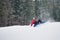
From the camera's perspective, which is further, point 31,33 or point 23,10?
point 23,10

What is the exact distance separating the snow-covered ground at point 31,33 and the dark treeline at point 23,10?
155 millimetres

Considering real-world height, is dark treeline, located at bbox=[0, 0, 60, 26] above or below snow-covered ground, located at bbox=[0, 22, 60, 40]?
above

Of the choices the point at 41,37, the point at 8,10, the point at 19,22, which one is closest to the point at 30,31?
the point at 41,37

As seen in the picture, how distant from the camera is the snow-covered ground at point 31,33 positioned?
1.26m

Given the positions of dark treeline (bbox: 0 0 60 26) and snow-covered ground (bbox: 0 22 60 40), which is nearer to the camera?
snow-covered ground (bbox: 0 22 60 40)

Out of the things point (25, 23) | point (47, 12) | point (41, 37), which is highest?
point (47, 12)

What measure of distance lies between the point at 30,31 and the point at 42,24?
7.0 inches

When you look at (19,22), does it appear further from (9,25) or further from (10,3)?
(10,3)

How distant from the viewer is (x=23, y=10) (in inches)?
57.5

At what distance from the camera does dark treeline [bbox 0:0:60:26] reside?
1.45m

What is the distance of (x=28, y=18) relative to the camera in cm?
145

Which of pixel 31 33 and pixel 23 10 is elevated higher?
pixel 23 10

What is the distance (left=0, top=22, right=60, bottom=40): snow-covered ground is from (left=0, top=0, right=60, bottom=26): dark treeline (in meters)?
0.16

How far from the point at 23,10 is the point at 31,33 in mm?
322
